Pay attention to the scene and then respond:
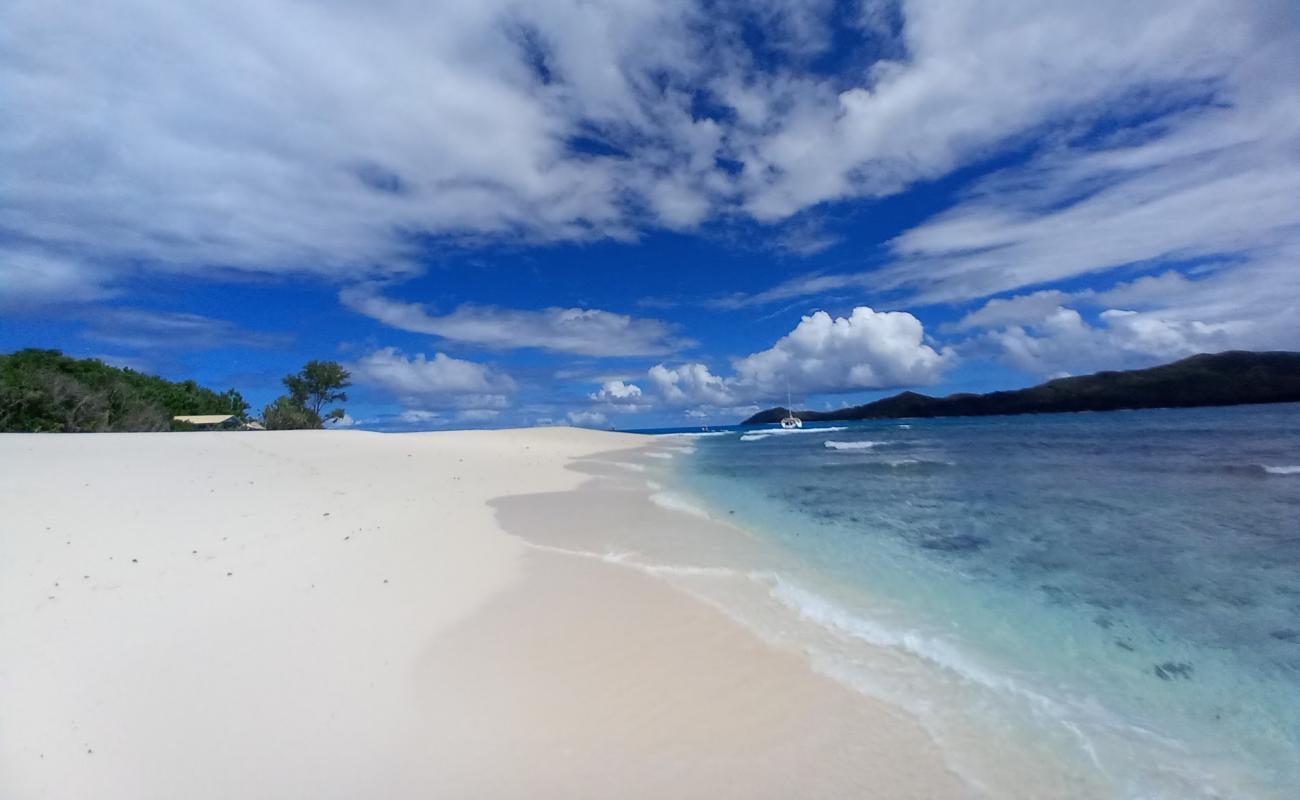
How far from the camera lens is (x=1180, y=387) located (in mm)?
79062

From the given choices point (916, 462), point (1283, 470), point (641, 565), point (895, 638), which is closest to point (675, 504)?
point (641, 565)

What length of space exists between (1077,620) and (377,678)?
23.4 feet

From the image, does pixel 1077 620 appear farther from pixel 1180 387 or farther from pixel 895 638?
pixel 1180 387

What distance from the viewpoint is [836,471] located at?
73.9 feet

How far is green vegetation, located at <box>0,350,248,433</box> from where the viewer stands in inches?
1017

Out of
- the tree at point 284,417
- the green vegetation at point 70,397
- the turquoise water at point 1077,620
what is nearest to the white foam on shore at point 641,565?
the turquoise water at point 1077,620

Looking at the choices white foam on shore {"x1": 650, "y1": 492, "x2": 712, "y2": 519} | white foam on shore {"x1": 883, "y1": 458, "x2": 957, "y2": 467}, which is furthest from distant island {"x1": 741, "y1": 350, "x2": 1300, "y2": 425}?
white foam on shore {"x1": 650, "y1": 492, "x2": 712, "y2": 519}

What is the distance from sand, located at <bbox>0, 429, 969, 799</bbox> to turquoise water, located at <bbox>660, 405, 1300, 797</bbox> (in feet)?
2.89

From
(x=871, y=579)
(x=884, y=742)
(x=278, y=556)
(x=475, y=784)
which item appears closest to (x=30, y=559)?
(x=278, y=556)

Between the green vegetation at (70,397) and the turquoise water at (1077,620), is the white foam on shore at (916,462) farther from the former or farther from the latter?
the green vegetation at (70,397)

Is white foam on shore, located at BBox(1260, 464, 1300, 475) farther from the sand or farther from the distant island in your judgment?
the distant island

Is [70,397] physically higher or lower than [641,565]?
higher

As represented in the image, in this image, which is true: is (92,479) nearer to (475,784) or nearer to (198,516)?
(198,516)

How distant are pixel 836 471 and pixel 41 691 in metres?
22.4
